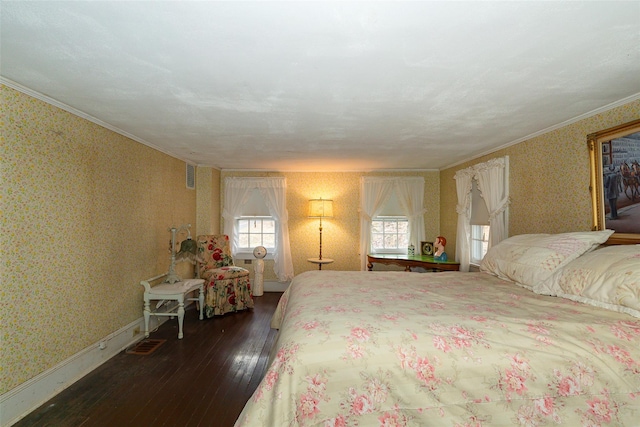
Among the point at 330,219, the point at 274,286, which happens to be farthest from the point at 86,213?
the point at 330,219

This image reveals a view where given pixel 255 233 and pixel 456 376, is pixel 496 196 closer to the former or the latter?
pixel 456 376

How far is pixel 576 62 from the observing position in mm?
1834

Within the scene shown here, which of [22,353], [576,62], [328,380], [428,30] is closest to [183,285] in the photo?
[22,353]

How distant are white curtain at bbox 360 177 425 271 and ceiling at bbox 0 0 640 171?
246cm

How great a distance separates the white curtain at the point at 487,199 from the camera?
12.4ft

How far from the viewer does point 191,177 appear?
203 inches

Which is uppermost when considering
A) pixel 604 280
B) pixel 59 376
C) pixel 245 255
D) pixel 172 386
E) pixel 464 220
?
pixel 464 220

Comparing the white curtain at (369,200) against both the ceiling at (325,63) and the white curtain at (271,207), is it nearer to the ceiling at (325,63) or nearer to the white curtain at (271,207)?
the white curtain at (271,207)

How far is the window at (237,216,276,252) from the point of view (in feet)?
19.4

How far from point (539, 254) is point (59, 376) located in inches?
158

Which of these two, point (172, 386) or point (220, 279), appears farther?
point (220, 279)

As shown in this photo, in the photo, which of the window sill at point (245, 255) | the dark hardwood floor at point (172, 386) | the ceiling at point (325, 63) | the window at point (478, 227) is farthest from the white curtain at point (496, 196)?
the window sill at point (245, 255)

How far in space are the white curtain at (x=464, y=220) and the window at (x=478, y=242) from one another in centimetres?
7

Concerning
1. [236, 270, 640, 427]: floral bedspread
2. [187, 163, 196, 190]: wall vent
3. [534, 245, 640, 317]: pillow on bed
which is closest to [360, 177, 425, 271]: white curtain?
[187, 163, 196, 190]: wall vent
